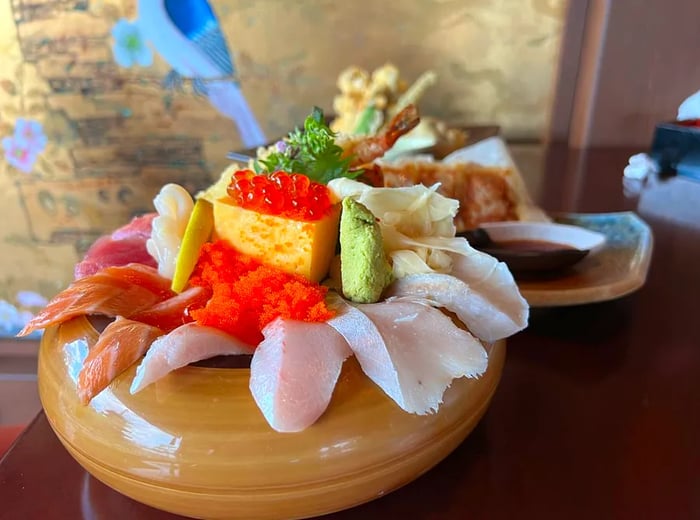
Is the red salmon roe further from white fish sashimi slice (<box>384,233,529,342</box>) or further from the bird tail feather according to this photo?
the bird tail feather

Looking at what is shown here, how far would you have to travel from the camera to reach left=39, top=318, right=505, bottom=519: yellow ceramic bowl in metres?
0.47

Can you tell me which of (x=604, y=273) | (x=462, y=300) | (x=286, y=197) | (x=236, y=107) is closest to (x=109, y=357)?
(x=286, y=197)

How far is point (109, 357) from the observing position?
19.5 inches

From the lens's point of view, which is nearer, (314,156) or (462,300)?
(462,300)

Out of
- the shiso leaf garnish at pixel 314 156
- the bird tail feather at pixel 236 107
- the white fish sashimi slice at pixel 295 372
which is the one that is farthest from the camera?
the bird tail feather at pixel 236 107

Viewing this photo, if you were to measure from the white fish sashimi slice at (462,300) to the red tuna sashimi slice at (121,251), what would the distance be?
0.31m

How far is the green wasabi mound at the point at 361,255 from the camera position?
55 cm

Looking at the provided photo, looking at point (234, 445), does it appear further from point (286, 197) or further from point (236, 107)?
point (236, 107)

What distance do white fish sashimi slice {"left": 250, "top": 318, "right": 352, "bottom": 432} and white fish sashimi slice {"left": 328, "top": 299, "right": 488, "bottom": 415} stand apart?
0.06 ft

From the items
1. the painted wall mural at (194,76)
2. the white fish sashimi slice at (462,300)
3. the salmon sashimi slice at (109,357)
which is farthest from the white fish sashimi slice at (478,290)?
the painted wall mural at (194,76)

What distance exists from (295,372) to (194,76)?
2.19m

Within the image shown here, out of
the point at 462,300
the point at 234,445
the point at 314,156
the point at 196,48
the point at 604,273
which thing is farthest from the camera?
the point at 196,48

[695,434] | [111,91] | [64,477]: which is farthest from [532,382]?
[111,91]

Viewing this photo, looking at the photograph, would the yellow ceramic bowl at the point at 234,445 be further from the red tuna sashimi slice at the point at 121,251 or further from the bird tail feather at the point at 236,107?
the bird tail feather at the point at 236,107
